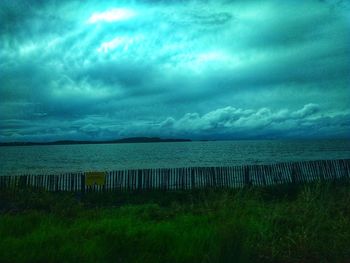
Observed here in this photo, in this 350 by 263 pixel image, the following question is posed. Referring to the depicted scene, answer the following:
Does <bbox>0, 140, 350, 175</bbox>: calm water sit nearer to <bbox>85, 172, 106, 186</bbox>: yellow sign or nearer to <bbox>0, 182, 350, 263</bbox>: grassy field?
<bbox>85, 172, 106, 186</bbox>: yellow sign

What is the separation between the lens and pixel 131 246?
511cm

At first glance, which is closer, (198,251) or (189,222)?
(198,251)

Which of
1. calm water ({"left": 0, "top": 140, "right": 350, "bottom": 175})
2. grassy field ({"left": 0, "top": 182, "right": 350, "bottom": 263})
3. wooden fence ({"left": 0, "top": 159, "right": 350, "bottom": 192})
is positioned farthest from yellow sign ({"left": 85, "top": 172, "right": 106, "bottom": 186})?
calm water ({"left": 0, "top": 140, "right": 350, "bottom": 175})

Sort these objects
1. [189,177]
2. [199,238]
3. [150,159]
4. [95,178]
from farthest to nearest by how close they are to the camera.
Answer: [150,159] < [189,177] < [95,178] < [199,238]

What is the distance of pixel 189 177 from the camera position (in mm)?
16312

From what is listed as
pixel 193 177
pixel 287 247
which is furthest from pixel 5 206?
pixel 193 177

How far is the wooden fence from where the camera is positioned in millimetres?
14930

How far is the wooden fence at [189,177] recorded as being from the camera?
14930 mm

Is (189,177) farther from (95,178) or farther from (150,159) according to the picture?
(150,159)

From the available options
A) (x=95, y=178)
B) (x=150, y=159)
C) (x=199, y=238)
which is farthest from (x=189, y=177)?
(x=150, y=159)

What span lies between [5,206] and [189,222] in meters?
5.33

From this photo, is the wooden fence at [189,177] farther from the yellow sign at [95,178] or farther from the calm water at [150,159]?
the calm water at [150,159]

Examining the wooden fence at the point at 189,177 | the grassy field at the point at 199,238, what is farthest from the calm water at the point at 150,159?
the grassy field at the point at 199,238

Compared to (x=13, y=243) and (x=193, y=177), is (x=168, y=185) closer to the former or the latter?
(x=193, y=177)
